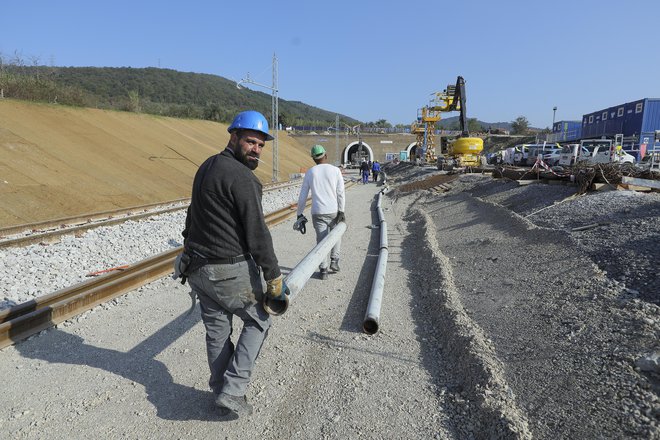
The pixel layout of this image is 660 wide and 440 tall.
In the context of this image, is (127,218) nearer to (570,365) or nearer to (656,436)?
(570,365)

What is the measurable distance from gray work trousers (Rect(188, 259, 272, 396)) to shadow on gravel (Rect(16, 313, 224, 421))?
0.34 m

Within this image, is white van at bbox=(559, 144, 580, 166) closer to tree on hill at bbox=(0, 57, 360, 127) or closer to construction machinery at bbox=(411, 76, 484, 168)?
construction machinery at bbox=(411, 76, 484, 168)

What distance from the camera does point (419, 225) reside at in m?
11.7

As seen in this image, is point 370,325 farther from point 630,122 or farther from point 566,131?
point 566,131

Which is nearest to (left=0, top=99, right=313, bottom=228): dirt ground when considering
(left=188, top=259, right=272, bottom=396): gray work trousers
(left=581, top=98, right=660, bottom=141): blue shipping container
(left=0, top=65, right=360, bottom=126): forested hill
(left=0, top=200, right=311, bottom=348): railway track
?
(left=0, top=200, right=311, bottom=348): railway track

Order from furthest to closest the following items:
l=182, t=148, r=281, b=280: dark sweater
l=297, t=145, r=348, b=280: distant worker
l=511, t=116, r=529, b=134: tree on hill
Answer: l=511, t=116, r=529, b=134: tree on hill → l=297, t=145, r=348, b=280: distant worker → l=182, t=148, r=281, b=280: dark sweater

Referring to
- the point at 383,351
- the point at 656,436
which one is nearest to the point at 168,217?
the point at 383,351

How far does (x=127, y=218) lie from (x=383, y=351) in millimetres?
9501

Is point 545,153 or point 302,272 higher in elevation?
point 545,153

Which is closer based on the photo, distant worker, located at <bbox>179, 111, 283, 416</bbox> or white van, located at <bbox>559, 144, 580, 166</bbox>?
distant worker, located at <bbox>179, 111, 283, 416</bbox>

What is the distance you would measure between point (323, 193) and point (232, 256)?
136 inches

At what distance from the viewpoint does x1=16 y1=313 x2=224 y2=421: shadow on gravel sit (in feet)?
10.4

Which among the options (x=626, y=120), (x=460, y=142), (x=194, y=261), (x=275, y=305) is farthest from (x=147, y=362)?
(x=626, y=120)

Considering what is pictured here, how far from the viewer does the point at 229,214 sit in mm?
2809
